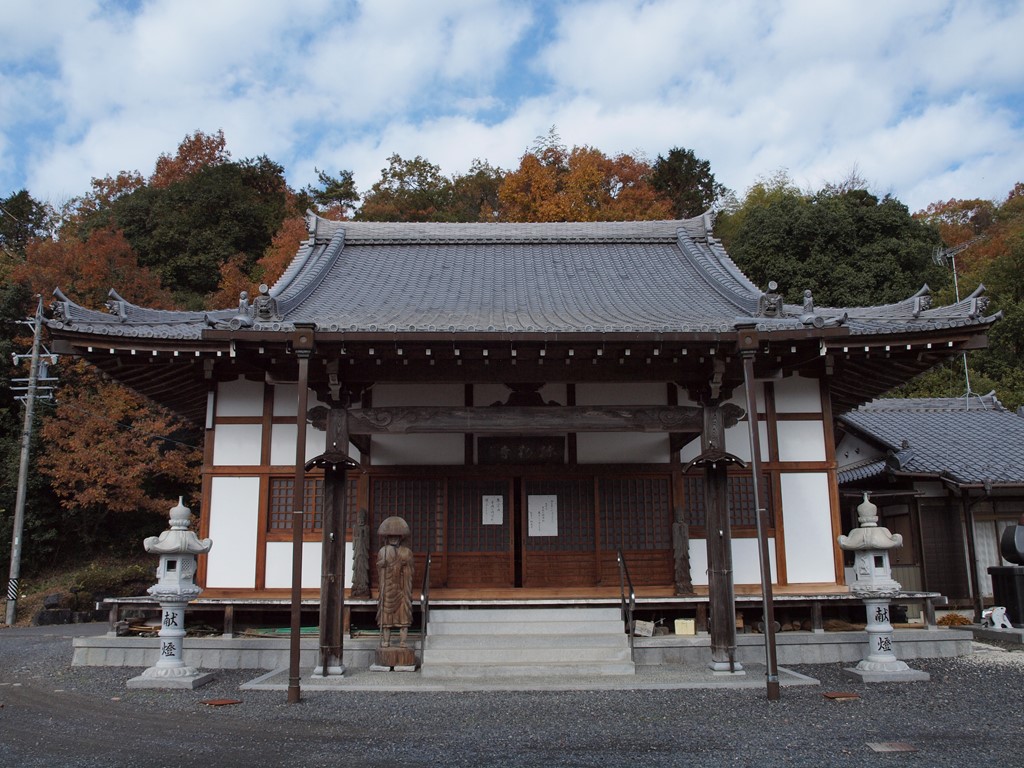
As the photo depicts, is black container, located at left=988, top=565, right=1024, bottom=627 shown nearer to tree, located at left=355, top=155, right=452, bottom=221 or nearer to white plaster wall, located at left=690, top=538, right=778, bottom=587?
white plaster wall, located at left=690, top=538, right=778, bottom=587

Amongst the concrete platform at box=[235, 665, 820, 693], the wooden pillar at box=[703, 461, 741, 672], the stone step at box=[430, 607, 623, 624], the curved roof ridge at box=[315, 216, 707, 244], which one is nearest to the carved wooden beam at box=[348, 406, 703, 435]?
the wooden pillar at box=[703, 461, 741, 672]

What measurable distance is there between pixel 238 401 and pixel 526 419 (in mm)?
4622

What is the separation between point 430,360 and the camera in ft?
28.6

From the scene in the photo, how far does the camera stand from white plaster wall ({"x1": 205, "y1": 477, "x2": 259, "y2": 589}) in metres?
10.4

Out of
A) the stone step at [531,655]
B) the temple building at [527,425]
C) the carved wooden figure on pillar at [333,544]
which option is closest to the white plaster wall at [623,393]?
the temple building at [527,425]

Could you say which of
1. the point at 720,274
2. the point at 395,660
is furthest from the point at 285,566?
the point at 720,274

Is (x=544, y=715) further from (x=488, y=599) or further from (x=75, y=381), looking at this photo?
(x=75, y=381)

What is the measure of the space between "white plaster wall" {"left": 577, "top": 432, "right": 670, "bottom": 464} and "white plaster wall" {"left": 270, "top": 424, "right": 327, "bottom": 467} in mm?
3762

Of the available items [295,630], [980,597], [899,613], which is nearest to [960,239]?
[980,597]

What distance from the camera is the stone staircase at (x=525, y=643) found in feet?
27.3

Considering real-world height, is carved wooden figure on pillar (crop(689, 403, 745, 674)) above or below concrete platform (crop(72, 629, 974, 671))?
above

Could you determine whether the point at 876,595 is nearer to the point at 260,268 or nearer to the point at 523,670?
the point at 523,670

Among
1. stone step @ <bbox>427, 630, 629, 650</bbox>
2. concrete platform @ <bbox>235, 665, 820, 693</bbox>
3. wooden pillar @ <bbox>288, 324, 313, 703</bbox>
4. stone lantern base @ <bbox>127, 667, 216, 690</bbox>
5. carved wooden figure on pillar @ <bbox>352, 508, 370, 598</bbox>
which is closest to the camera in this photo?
wooden pillar @ <bbox>288, 324, 313, 703</bbox>

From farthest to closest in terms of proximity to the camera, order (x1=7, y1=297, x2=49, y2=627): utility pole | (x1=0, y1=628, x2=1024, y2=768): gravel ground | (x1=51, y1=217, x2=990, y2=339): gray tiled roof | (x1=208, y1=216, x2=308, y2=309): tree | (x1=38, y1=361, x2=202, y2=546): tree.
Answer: (x1=208, y1=216, x2=308, y2=309): tree
(x1=38, y1=361, x2=202, y2=546): tree
(x1=7, y1=297, x2=49, y2=627): utility pole
(x1=51, y1=217, x2=990, y2=339): gray tiled roof
(x1=0, y1=628, x2=1024, y2=768): gravel ground
